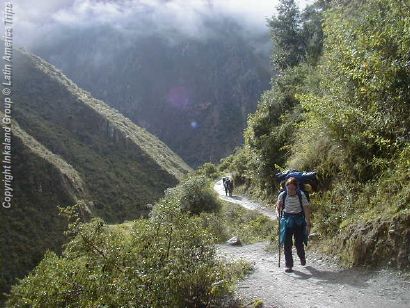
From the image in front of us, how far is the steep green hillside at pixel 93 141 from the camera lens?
4028 inches

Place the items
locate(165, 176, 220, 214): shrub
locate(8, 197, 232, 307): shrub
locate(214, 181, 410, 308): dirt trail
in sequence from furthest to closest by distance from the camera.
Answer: locate(165, 176, 220, 214): shrub → locate(214, 181, 410, 308): dirt trail → locate(8, 197, 232, 307): shrub

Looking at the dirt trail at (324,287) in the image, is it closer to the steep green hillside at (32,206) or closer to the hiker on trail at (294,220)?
the hiker on trail at (294,220)

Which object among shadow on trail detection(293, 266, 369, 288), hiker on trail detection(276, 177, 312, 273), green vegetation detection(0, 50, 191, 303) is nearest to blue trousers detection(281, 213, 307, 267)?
hiker on trail detection(276, 177, 312, 273)

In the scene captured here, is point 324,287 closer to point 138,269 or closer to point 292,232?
point 292,232

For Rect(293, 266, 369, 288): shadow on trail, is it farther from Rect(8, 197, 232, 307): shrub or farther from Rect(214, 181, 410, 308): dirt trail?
Rect(8, 197, 232, 307): shrub

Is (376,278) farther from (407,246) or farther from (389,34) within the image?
(389,34)

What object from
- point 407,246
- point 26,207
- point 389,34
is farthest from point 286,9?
point 26,207

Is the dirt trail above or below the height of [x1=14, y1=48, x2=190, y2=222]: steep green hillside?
below

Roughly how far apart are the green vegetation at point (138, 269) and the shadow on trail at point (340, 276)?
6.41 ft

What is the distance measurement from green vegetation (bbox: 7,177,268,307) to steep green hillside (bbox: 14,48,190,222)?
274 feet

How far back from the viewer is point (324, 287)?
880cm

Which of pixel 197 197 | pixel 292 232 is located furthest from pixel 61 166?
pixel 292 232

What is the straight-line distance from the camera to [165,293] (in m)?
7.52

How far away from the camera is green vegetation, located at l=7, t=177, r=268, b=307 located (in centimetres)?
768
